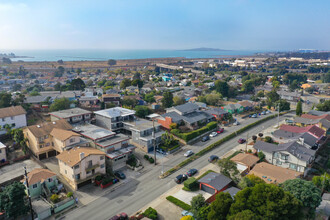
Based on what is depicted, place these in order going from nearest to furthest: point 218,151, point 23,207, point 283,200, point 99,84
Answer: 1. point 283,200
2. point 23,207
3. point 218,151
4. point 99,84

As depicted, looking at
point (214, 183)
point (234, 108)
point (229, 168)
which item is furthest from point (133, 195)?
point (234, 108)

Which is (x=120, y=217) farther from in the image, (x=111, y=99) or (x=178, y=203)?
(x=111, y=99)

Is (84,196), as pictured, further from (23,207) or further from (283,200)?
(283,200)

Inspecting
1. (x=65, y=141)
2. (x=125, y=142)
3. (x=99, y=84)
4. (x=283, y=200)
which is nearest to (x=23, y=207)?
(x=65, y=141)

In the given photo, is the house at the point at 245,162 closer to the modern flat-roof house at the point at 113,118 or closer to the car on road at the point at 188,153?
the car on road at the point at 188,153

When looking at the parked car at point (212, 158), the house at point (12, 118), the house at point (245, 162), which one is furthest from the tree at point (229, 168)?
the house at point (12, 118)
